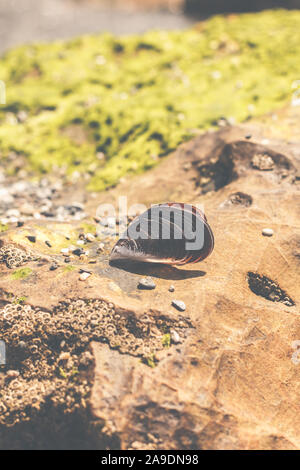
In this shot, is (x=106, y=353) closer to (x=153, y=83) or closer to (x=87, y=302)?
(x=87, y=302)

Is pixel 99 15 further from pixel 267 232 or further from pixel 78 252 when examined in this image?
pixel 267 232

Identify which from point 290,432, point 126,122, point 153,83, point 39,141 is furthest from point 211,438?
point 153,83

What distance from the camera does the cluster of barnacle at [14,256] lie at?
15.2 ft

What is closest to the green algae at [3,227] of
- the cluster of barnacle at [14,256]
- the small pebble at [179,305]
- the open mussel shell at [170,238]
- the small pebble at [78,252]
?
the cluster of barnacle at [14,256]

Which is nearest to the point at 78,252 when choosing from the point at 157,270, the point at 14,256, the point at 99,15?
the point at 14,256

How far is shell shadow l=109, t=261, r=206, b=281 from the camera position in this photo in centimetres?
450

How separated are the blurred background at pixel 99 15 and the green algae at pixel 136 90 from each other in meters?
2.44

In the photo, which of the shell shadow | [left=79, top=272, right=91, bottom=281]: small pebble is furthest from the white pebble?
the shell shadow

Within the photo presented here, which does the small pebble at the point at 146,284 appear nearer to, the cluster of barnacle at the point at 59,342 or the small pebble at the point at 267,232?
the cluster of barnacle at the point at 59,342

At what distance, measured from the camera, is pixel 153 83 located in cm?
915

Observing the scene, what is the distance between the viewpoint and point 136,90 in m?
9.11

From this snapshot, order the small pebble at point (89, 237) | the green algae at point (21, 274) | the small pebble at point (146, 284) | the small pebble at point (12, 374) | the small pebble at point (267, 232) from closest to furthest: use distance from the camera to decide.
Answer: the small pebble at point (12, 374)
the small pebble at point (146, 284)
the green algae at point (21, 274)
the small pebble at point (267, 232)
the small pebble at point (89, 237)

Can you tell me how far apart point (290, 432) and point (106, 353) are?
193cm

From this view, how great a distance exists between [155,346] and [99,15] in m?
15.4
